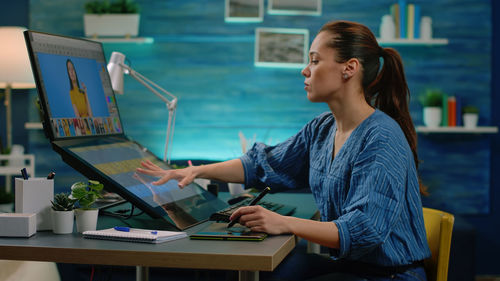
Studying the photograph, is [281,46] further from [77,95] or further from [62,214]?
[62,214]

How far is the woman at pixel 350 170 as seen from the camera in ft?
4.02

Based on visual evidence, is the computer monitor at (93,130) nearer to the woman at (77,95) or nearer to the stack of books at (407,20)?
the woman at (77,95)

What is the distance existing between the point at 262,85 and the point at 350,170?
2624 millimetres

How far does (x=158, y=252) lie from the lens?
1.02 metres

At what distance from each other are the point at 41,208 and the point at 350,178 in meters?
0.76

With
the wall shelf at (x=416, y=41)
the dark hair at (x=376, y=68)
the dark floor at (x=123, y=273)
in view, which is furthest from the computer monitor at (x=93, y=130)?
the wall shelf at (x=416, y=41)

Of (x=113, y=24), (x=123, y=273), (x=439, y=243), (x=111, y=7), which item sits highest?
(x=111, y=7)

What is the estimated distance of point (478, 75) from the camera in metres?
3.83

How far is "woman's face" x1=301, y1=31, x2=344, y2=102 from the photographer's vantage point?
1510 mm

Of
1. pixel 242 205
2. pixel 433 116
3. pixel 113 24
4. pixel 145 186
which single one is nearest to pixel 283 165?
pixel 242 205

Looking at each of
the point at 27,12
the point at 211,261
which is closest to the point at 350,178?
the point at 211,261

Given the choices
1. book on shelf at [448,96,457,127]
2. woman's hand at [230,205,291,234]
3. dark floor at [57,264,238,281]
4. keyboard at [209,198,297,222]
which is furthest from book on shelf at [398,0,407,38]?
woman's hand at [230,205,291,234]

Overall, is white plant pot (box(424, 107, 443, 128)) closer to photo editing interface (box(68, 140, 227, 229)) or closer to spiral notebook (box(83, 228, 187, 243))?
photo editing interface (box(68, 140, 227, 229))

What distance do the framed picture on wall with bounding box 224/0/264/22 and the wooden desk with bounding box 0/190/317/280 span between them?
2982 millimetres
